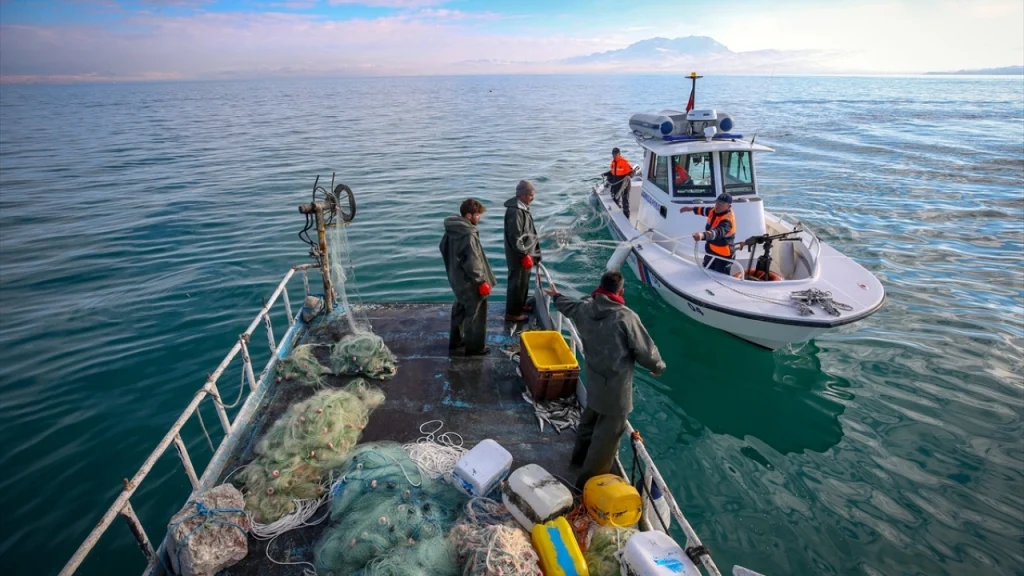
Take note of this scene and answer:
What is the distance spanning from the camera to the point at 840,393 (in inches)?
325

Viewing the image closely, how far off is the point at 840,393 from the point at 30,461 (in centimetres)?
1234

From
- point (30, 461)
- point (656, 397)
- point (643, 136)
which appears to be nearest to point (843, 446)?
point (656, 397)

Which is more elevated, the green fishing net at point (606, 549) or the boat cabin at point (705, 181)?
the boat cabin at point (705, 181)

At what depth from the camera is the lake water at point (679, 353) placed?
19.7 feet

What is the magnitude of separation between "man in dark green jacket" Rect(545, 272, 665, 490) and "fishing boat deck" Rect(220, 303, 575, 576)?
0.59 m

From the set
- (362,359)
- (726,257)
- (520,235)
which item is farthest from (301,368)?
(726,257)

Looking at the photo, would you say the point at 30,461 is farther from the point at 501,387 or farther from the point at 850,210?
the point at 850,210

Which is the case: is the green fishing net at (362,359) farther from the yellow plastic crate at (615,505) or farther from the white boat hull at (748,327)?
the white boat hull at (748,327)

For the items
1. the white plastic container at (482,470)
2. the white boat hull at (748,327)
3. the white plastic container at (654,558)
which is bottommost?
the white boat hull at (748,327)

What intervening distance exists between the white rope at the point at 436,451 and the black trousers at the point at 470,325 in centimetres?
148

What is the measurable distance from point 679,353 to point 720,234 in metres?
2.35

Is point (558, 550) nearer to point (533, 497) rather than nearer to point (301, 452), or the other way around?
point (533, 497)

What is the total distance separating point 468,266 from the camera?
6020mm

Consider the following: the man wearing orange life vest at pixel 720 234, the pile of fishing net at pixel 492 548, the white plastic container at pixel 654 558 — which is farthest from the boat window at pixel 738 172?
the pile of fishing net at pixel 492 548
